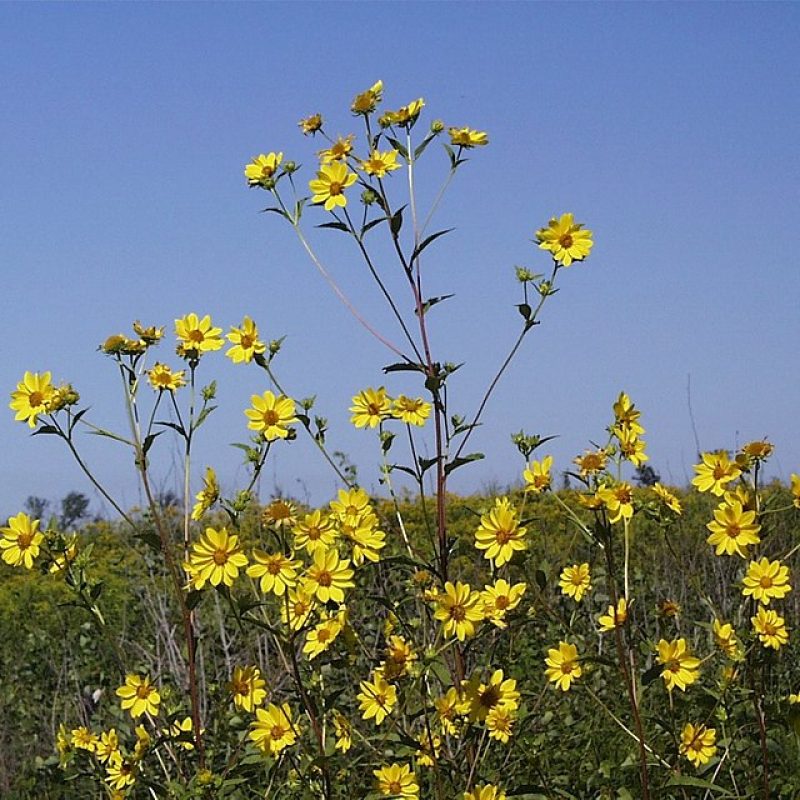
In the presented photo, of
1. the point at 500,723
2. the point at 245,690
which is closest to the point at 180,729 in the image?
the point at 245,690

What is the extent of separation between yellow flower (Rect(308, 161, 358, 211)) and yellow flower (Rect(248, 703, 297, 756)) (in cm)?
112

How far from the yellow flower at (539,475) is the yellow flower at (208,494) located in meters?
0.77

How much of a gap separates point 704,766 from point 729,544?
1.69 feet

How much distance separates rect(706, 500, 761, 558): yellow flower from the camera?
7.93ft

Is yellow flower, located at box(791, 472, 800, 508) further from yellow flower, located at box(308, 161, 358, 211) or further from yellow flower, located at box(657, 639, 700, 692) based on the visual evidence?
yellow flower, located at box(308, 161, 358, 211)

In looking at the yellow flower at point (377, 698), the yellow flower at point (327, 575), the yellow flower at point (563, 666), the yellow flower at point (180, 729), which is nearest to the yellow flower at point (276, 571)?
the yellow flower at point (327, 575)

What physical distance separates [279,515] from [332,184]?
780 mm

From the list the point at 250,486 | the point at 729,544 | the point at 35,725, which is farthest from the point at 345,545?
the point at 35,725

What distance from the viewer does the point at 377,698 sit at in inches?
96.7

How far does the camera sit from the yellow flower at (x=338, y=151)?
8.45 ft

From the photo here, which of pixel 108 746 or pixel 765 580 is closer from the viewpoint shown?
pixel 765 580

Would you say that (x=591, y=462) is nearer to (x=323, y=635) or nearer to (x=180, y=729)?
(x=323, y=635)

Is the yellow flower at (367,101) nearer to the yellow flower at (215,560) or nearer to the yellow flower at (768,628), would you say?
the yellow flower at (215,560)

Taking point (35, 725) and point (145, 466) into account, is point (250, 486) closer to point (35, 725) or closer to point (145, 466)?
point (145, 466)
